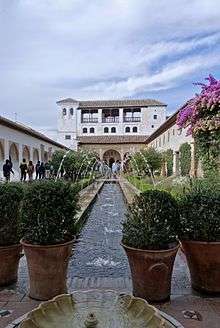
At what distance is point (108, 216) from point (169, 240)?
6.98 metres

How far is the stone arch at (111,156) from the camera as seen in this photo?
57750 mm

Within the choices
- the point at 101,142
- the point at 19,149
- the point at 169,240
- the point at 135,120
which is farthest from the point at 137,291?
the point at 135,120

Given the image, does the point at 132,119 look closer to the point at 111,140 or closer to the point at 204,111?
the point at 111,140

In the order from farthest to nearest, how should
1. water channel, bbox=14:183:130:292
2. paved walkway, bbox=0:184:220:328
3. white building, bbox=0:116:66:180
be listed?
white building, bbox=0:116:66:180 → water channel, bbox=14:183:130:292 → paved walkway, bbox=0:184:220:328

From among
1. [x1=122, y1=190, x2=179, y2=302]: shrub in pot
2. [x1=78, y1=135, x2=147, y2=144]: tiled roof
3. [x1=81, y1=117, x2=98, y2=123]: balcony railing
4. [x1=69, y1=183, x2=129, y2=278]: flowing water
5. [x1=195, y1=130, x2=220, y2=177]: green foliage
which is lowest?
[x1=69, y1=183, x2=129, y2=278]: flowing water

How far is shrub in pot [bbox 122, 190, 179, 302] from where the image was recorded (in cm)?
370

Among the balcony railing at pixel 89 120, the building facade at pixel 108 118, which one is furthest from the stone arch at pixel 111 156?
the balcony railing at pixel 89 120

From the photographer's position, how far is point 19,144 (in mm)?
24922

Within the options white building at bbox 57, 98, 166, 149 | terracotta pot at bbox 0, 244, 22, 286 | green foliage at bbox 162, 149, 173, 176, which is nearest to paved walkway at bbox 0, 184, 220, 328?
terracotta pot at bbox 0, 244, 22, 286

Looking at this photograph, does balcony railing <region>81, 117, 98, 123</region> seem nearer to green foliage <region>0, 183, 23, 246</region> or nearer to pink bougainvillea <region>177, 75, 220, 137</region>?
pink bougainvillea <region>177, 75, 220, 137</region>

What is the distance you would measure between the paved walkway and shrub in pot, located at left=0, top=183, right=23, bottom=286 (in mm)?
182

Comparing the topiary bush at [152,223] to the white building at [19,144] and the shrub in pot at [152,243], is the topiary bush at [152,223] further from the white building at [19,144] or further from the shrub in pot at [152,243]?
the white building at [19,144]

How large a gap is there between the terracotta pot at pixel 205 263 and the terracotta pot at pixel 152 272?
311 millimetres

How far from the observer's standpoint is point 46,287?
381 centimetres
